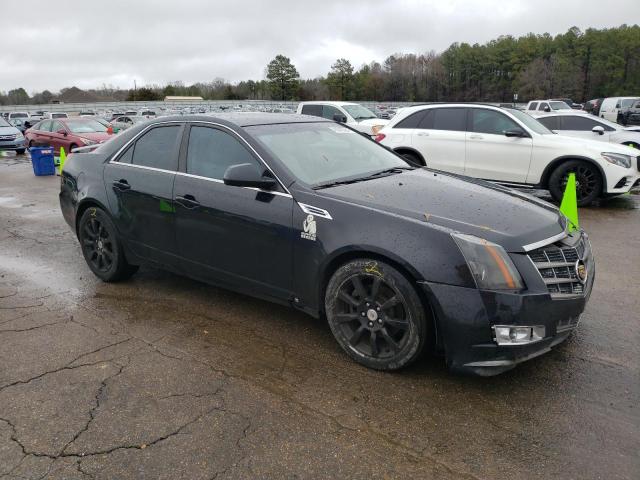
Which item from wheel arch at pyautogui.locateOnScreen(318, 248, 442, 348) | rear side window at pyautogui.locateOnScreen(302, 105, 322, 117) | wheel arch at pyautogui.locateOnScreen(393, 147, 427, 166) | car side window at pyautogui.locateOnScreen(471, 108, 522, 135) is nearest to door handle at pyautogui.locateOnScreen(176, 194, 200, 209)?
wheel arch at pyautogui.locateOnScreen(318, 248, 442, 348)

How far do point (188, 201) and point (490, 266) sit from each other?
8.04ft

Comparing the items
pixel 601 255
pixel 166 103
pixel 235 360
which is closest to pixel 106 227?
pixel 235 360

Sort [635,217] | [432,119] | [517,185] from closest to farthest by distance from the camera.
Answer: [635,217] < [517,185] < [432,119]

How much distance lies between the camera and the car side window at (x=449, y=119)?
9.44 meters

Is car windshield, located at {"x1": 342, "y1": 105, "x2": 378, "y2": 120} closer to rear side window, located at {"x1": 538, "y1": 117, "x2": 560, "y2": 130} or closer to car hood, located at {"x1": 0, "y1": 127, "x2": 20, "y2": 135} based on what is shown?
rear side window, located at {"x1": 538, "y1": 117, "x2": 560, "y2": 130}

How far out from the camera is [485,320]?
295 cm

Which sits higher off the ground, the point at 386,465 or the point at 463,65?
the point at 463,65

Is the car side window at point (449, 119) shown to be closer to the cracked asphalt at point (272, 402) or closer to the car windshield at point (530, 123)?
the car windshield at point (530, 123)

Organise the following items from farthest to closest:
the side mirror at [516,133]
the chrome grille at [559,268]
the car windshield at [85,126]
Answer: the car windshield at [85,126] → the side mirror at [516,133] → the chrome grille at [559,268]

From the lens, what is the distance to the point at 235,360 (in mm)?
3646

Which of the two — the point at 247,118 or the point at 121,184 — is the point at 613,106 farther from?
the point at 121,184

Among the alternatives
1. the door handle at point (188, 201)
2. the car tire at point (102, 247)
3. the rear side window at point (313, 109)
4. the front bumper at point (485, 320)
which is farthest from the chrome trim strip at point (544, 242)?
the rear side window at point (313, 109)

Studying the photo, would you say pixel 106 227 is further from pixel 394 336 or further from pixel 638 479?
pixel 638 479

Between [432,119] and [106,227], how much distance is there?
21.7 ft
